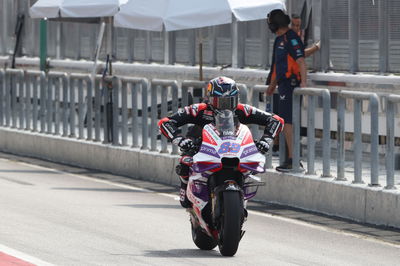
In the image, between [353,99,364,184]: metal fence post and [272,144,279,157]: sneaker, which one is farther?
[272,144,279,157]: sneaker

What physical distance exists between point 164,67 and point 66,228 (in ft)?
39.7

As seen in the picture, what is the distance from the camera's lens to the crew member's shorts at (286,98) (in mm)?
16719

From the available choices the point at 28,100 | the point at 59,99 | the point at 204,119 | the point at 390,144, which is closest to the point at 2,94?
the point at 28,100

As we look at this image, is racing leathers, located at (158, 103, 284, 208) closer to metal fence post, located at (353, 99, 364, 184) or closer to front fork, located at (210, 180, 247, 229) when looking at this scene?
front fork, located at (210, 180, 247, 229)

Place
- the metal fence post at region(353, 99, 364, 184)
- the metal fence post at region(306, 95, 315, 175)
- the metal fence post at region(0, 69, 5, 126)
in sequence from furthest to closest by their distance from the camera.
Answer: the metal fence post at region(0, 69, 5, 126) → the metal fence post at region(306, 95, 315, 175) → the metal fence post at region(353, 99, 364, 184)

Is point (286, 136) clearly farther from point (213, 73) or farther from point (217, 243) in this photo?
point (213, 73)

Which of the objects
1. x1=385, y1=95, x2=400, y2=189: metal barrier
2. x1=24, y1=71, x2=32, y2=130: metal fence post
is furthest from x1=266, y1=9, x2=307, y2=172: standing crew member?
x1=24, y1=71, x2=32, y2=130: metal fence post

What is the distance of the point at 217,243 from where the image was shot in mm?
12148

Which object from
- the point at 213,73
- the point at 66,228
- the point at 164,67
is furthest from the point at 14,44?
the point at 66,228

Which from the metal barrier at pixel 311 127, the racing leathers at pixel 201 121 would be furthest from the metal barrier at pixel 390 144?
the racing leathers at pixel 201 121

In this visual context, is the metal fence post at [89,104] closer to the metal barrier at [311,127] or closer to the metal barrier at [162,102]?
the metal barrier at [162,102]

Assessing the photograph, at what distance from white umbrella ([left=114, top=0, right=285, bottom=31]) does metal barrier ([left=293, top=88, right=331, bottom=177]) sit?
9.90ft

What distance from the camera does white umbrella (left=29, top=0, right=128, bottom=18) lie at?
862 inches

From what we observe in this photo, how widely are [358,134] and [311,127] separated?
1113mm
